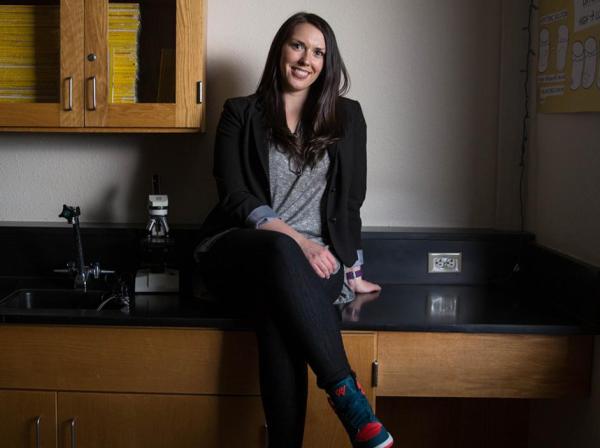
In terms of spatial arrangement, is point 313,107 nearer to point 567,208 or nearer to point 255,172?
point 255,172

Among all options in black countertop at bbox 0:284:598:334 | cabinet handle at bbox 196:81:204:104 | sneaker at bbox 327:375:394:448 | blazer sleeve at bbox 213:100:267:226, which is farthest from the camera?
cabinet handle at bbox 196:81:204:104

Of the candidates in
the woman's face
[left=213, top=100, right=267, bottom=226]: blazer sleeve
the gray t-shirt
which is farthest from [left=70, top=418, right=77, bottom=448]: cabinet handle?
the woman's face

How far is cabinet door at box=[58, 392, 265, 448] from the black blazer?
0.47m

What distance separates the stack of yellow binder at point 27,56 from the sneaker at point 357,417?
1.17 meters

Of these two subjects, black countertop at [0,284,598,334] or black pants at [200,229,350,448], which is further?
black countertop at [0,284,598,334]

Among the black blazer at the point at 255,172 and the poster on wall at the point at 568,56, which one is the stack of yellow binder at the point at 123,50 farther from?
the poster on wall at the point at 568,56

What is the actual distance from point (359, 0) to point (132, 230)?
3.34 ft

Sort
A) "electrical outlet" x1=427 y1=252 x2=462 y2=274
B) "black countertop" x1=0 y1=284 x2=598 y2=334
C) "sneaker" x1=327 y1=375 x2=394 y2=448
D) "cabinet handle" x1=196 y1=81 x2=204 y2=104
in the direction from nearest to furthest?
"sneaker" x1=327 y1=375 x2=394 y2=448 < "black countertop" x1=0 y1=284 x2=598 y2=334 < "cabinet handle" x1=196 y1=81 x2=204 y2=104 < "electrical outlet" x1=427 y1=252 x2=462 y2=274

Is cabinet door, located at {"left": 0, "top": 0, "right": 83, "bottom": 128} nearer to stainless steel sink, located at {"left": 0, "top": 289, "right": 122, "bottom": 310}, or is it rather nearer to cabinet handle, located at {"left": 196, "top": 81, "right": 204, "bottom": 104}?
cabinet handle, located at {"left": 196, "top": 81, "right": 204, "bottom": 104}

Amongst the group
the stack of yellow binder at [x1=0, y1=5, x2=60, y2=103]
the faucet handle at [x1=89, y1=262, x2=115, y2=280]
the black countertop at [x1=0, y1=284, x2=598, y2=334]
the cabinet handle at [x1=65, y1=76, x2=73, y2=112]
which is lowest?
the black countertop at [x1=0, y1=284, x2=598, y2=334]

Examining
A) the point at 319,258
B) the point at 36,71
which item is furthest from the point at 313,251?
the point at 36,71

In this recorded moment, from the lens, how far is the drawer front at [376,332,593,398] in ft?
6.08

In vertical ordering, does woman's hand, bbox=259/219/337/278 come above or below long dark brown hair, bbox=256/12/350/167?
below

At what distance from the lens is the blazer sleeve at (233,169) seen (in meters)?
2.00
